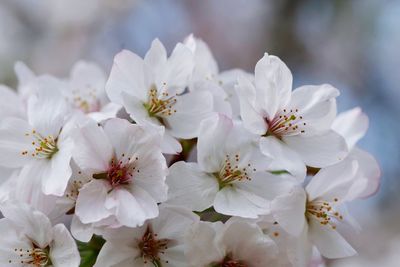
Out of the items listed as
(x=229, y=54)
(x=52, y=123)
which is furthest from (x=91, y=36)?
(x=52, y=123)

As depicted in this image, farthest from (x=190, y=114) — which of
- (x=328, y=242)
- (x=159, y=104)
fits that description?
(x=328, y=242)

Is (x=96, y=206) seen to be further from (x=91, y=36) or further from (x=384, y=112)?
(x=91, y=36)

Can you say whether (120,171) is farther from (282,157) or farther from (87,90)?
(87,90)

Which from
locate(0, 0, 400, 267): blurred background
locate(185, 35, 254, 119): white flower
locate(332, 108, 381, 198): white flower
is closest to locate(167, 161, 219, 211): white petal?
locate(185, 35, 254, 119): white flower

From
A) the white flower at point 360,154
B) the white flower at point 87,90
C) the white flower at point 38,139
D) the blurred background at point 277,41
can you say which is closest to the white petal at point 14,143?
the white flower at point 38,139

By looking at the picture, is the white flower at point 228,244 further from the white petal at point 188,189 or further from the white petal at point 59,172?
the white petal at point 59,172
